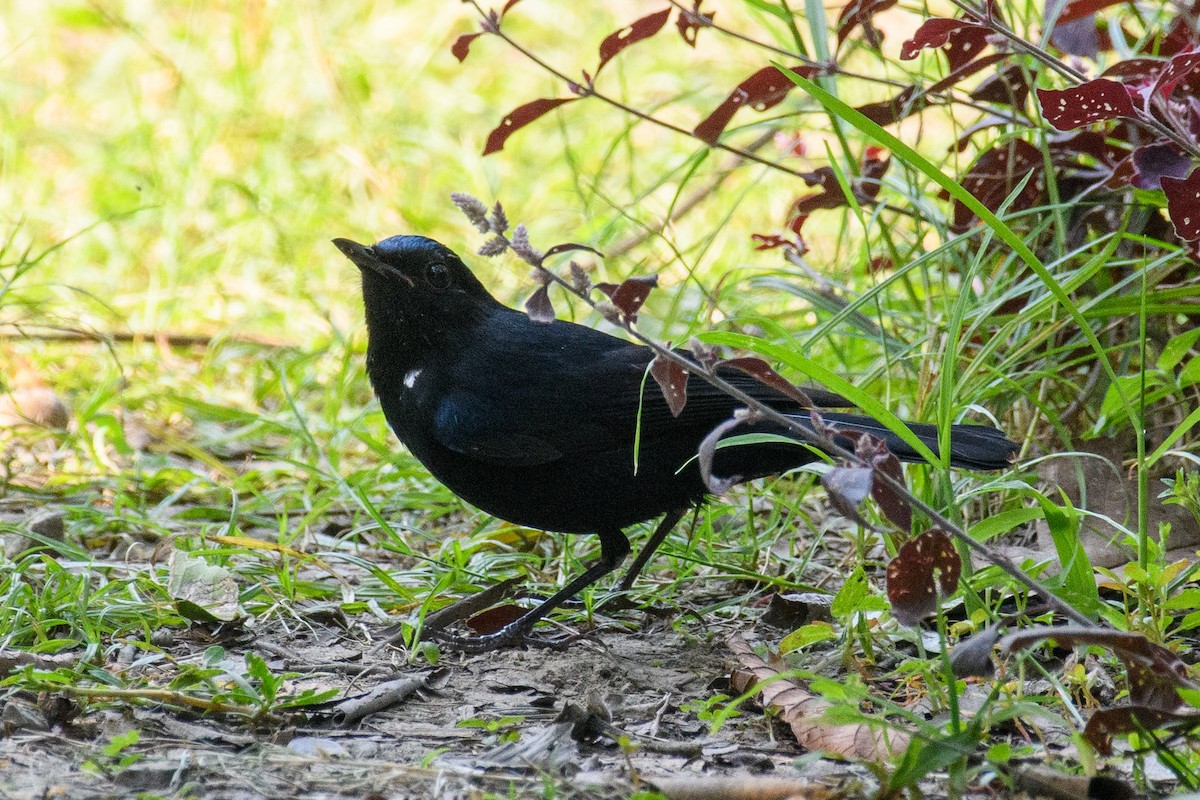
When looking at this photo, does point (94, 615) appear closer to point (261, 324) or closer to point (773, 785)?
point (773, 785)

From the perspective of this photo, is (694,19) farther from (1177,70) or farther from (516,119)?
(1177,70)

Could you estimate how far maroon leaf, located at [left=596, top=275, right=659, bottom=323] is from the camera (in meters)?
2.19

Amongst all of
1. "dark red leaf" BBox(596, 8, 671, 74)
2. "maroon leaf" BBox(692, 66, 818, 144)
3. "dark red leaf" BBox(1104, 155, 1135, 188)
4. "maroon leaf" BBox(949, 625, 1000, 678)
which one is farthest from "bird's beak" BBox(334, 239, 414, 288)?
"maroon leaf" BBox(949, 625, 1000, 678)

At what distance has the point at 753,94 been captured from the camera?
3.61 m

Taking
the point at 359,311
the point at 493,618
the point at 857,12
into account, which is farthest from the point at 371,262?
the point at 359,311

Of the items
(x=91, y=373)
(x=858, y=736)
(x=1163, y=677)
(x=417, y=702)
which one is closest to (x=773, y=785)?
(x=858, y=736)

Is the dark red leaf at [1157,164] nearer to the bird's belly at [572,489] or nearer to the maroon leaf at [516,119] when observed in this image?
the bird's belly at [572,489]

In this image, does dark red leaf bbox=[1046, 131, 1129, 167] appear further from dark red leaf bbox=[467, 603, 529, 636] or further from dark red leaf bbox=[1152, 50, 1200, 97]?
dark red leaf bbox=[467, 603, 529, 636]

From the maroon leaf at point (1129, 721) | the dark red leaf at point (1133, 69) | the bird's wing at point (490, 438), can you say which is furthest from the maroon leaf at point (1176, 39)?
the maroon leaf at point (1129, 721)

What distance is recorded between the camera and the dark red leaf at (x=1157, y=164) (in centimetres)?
287

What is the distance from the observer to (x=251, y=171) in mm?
7293

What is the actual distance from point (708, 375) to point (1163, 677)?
87cm

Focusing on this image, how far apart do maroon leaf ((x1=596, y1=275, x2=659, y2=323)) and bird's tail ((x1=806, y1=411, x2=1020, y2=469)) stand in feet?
2.75

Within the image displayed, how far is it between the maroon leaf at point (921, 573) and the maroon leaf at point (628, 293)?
613 mm
